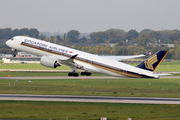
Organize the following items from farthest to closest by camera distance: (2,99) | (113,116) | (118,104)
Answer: (2,99)
(118,104)
(113,116)

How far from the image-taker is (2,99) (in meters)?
47.5

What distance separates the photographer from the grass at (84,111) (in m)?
36.4

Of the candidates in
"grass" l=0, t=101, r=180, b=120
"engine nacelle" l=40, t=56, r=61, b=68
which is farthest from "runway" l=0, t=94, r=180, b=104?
"engine nacelle" l=40, t=56, r=61, b=68

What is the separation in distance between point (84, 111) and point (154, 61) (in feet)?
84.1

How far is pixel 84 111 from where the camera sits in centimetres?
3969

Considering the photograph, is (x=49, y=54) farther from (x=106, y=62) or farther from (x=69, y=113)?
(x=69, y=113)

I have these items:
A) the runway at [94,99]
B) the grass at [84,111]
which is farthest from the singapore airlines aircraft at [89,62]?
the grass at [84,111]

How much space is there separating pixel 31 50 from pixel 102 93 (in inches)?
A: 739

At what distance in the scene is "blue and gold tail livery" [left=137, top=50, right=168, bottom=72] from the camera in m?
59.7

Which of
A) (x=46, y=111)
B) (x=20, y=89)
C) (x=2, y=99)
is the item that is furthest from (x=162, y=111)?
(x=20, y=89)

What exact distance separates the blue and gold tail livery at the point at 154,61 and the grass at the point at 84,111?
18077 mm

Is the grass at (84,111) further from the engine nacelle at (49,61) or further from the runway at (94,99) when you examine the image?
the engine nacelle at (49,61)

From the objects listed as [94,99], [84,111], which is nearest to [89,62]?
[94,99]

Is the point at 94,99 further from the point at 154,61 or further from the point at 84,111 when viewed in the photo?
the point at 154,61
